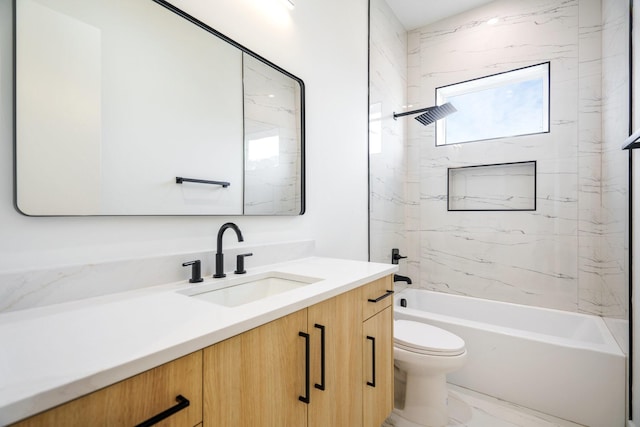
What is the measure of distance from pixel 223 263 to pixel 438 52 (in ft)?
9.49

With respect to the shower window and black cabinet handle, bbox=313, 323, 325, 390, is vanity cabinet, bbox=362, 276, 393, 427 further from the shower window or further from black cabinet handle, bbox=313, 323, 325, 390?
the shower window

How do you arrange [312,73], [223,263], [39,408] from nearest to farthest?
[39,408] → [223,263] → [312,73]

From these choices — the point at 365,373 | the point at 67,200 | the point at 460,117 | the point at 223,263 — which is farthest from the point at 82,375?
the point at 460,117

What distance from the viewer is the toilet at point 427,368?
1.63 metres

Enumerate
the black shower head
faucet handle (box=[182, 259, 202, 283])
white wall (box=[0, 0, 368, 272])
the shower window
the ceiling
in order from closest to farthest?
1. white wall (box=[0, 0, 368, 272])
2. faucet handle (box=[182, 259, 202, 283])
3. the black shower head
4. the shower window
5. the ceiling

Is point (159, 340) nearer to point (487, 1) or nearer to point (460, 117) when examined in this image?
point (460, 117)

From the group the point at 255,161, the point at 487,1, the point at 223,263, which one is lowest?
the point at 223,263

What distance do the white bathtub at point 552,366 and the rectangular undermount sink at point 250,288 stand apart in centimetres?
128

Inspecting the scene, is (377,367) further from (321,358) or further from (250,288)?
(250,288)

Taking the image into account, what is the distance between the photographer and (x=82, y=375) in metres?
0.45

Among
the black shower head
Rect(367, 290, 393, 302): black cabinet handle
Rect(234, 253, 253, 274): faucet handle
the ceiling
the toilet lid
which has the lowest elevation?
the toilet lid

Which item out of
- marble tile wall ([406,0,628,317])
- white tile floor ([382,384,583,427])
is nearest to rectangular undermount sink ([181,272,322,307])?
white tile floor ([382,384,583,427])

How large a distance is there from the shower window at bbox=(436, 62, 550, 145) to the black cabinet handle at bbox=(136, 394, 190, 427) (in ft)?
9.60

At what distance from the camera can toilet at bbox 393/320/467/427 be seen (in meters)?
1.63
